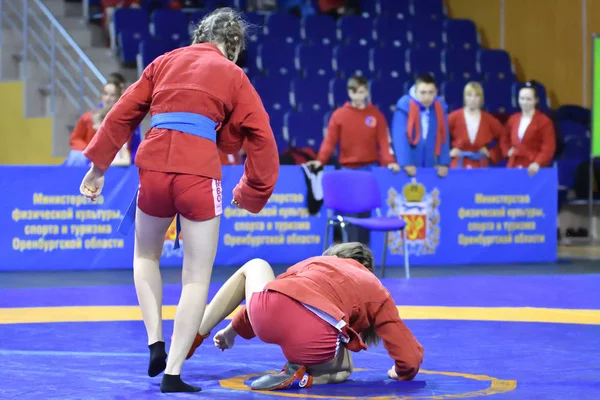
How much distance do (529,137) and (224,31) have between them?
642 cm

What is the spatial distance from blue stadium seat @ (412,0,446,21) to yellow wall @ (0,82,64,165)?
5.54 metres

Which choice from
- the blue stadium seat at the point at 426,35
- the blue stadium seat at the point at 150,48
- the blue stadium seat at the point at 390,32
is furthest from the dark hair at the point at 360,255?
the blue stadium seat at the point at 426,35

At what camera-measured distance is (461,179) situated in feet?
31.3

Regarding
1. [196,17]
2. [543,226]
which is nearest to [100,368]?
[543,226]

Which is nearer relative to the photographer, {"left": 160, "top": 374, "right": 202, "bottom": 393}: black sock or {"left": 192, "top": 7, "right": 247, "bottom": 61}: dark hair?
{"left": 160, "top": 374, "right": 202, "bottom": 393}: black sock

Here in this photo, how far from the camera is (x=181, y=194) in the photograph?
12.1 ft

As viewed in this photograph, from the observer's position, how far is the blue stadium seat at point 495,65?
1371cm

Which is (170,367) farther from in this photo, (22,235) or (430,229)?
(430,229)

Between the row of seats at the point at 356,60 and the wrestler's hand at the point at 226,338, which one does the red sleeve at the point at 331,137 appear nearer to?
the row of seats at the point at 356,60

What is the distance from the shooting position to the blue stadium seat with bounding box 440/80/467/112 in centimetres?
1282

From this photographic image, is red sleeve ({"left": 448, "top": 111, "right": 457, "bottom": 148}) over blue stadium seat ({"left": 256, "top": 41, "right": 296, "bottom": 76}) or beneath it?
beneath

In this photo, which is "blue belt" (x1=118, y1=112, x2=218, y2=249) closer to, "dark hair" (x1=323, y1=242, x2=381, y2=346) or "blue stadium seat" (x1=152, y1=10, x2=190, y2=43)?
"dark hair" (x1=323, y1=242, x2=381, y2=346)

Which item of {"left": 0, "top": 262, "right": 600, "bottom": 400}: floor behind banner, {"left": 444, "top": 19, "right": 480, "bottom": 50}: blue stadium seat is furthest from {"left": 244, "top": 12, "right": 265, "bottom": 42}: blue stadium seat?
{"left": 0, "top": 262, "right": 600, "bottom": 400}: floor behind banner

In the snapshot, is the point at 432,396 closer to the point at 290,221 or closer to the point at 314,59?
the point at 290,221
